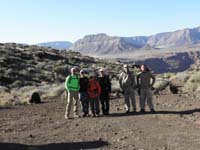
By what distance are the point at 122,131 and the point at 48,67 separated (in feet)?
145

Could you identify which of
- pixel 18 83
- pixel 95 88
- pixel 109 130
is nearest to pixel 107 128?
pixel 109 130

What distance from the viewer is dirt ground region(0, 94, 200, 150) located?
A: 14656 millimetres

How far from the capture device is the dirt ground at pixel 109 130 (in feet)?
48.1

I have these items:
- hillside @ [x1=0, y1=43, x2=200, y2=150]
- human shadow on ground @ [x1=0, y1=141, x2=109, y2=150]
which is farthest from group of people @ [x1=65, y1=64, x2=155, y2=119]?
human shadow on ground @ [x1=0, y1=141, x2=109, y2=150]

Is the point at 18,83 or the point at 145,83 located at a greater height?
the point at 145,83

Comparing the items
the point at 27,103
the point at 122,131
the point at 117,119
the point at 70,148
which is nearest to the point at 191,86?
the point at 27,103

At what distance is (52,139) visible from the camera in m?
16.1

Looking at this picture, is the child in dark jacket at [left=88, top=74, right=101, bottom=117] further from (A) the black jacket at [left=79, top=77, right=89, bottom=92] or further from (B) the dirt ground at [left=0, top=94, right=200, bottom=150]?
(B) the dirt ground at [left=0, top=94, right=200, bottom=150]

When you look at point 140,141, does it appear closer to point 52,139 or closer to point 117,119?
point 52,139

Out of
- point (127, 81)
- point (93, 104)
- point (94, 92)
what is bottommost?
point (93, 104)

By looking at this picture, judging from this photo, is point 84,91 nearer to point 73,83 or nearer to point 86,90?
point 86,90

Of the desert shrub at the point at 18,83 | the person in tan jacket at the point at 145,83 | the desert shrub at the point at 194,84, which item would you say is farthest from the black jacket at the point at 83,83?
the desert shrub at the point at 18,83

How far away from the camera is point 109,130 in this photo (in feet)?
56.3

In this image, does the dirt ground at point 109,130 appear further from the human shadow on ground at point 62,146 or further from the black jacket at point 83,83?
the black jacket at point 83,83
